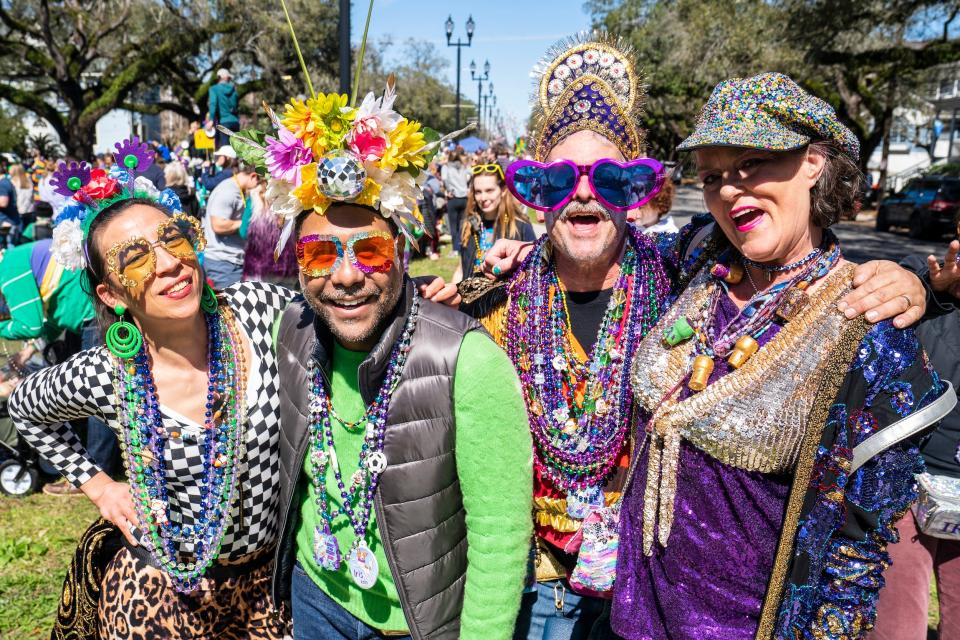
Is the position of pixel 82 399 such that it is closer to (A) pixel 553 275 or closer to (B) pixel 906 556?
(A) pixel 553 275

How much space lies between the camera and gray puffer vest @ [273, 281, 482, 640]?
6.33 ft

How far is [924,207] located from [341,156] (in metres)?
21.1

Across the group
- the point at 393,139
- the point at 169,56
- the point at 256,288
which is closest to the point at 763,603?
the point at 393,139

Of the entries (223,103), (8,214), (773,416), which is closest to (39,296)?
(773,416)

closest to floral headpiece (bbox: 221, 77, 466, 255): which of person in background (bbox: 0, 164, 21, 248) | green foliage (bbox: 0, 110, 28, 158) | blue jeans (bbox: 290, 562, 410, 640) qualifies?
blue jeans (bbox: 290, 562, 410, 640)

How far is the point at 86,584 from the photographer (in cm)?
249

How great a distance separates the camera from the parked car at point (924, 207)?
706 inches

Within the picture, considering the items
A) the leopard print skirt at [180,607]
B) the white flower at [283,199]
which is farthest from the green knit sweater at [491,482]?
the leopard print skirt at [180,607]

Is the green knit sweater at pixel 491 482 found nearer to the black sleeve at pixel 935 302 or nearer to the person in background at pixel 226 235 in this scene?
the black sleeve at pixel 935 302

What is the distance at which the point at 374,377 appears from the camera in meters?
1.94

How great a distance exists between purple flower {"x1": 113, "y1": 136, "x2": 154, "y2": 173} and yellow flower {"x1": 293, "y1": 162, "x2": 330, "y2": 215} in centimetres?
91

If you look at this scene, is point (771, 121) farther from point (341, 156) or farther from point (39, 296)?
point (39, 296)

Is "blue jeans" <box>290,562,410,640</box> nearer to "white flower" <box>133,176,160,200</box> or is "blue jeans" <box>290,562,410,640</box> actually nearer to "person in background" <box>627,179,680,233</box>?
"white flower" <box>133,176,160,200</box>

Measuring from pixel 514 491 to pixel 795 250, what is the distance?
1067 mm
